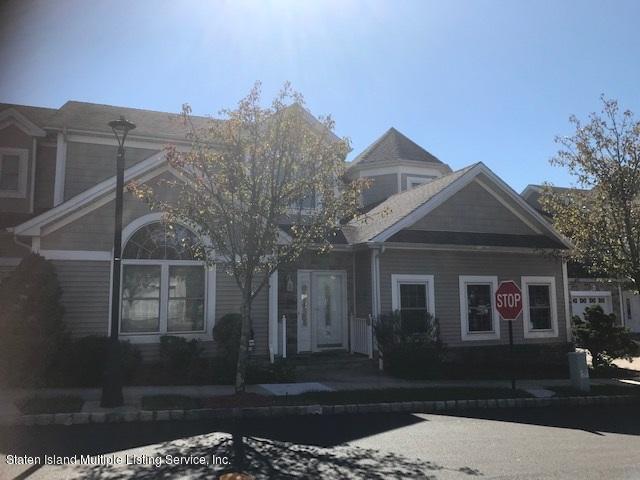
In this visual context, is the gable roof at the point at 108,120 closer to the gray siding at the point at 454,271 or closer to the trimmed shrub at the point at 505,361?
the gray siding at the point at 454,271

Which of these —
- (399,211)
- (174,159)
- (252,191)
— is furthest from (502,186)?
(174,159)

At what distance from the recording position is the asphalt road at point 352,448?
248 inches

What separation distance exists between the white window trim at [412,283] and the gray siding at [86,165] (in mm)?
8514

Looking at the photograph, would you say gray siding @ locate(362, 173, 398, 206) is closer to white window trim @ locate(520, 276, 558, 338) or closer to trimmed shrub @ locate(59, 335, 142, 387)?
white window trim @ locate(520, 276, 558, 338)

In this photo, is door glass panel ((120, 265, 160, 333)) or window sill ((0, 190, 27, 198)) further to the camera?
window sill ((0, 190, 27, 198))

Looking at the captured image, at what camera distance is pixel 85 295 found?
1232cm

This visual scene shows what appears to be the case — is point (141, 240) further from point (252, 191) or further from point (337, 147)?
point (337, 147)

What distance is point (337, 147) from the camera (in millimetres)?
10555

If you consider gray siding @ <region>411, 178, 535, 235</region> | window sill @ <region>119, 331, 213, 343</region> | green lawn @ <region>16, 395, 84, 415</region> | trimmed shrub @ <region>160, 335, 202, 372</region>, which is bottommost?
green lawn @ <region>16, 395, 84, 415</region>

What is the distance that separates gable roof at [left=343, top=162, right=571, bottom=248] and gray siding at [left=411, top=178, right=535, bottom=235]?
0.25 meters

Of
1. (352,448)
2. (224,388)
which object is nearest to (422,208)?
(224,388)

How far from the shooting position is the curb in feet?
27.6

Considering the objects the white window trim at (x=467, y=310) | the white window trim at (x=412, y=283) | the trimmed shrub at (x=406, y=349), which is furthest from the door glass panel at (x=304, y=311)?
the white window trim at (x=467, y=310)

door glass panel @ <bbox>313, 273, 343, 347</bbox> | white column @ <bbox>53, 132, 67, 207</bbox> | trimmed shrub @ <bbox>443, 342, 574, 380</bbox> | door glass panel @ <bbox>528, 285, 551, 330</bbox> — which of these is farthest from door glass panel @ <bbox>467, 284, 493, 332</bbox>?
white column @ <bbox>53, 132, 67, 207</bbox>
